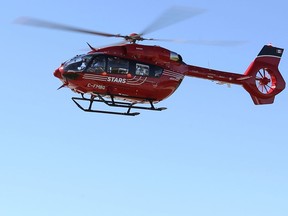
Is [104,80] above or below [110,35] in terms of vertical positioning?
below

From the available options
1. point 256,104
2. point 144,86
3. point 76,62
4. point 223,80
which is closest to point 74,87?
point 76,62

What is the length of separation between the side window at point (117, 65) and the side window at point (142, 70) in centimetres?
48

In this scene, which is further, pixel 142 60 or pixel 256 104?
pixel 256 104

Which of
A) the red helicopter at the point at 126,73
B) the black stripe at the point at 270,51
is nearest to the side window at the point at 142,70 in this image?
the red helicopter at the point at 126,73

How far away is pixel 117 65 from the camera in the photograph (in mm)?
30250

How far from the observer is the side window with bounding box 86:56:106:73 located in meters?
29.9

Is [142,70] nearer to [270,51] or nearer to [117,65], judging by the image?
[117,65]

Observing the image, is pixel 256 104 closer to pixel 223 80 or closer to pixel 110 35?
pixel 223 80

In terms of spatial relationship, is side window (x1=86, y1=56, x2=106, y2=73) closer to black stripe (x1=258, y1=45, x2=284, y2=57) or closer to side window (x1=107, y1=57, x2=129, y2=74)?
side window (x1=107, y1=57, x2=129, y2=74)

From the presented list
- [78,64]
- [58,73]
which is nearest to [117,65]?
[78,64]

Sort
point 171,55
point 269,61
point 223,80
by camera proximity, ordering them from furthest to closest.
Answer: point 269,61 < point 223,80 < point 171,55

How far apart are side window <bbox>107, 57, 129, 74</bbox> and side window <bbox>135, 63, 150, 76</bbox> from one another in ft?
1.57

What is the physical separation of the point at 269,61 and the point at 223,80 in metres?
3.66

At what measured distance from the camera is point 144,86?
30859 millimetres
